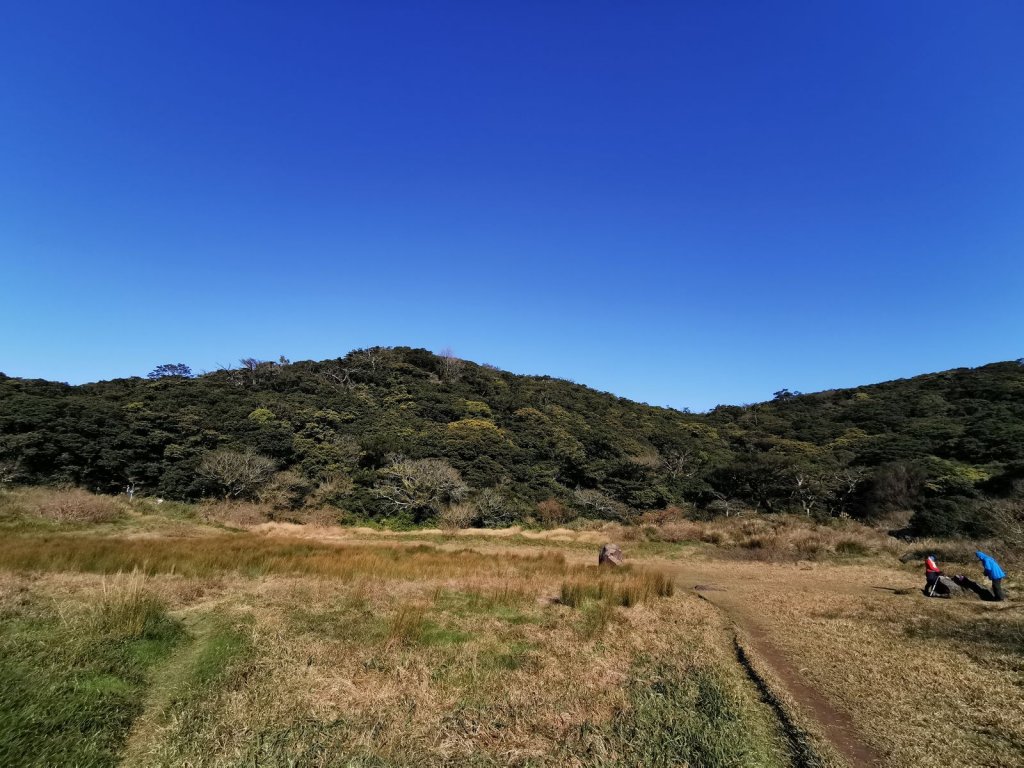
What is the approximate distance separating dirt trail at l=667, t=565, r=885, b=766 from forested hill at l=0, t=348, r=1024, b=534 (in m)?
18.8

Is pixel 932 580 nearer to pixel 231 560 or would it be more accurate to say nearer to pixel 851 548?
pixel 851 548

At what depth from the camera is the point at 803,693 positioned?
21.4ft

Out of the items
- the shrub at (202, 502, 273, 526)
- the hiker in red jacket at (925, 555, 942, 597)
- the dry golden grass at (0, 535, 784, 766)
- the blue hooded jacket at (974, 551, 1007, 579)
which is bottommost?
the shrub at (202, 502, 273, 526)

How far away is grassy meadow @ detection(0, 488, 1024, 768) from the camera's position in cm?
488

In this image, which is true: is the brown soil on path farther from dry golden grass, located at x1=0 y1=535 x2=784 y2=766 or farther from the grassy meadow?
dry golden grass, located at x1=0 y1=535 x2=784 y2=766

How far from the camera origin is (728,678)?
7008 mm

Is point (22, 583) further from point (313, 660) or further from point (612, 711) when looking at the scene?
point (612, 711)

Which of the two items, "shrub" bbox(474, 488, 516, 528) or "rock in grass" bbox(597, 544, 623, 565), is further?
"shrub" bbox(474, 488, 516, 528)

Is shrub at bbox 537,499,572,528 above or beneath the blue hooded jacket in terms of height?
beneath

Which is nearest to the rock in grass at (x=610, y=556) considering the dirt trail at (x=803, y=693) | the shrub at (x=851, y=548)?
the dirt trail at (x=803, y=693)

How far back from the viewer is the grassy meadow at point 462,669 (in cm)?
488

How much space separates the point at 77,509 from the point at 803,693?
30.7 meters

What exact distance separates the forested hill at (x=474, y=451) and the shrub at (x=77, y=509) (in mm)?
9174

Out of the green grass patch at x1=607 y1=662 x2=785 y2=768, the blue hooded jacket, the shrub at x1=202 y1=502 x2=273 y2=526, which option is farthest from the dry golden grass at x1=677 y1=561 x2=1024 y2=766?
the shrub at x1=202 y1=502 x2=273 y2=526
